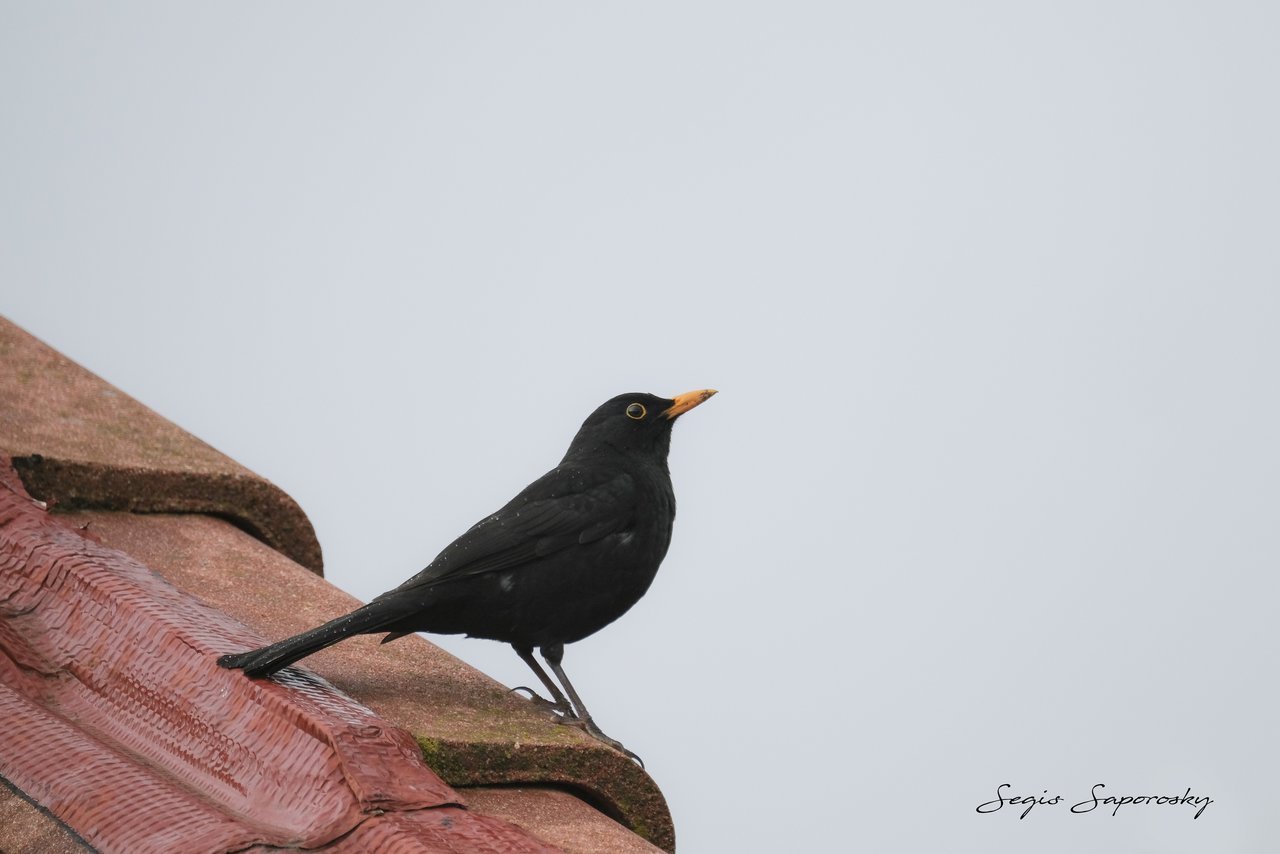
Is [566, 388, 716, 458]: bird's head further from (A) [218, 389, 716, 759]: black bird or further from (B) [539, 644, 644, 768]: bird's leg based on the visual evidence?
(B) [539, 644, 644, 768]: bird's leg

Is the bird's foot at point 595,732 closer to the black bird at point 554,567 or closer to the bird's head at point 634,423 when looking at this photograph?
the black bird at point 554,567

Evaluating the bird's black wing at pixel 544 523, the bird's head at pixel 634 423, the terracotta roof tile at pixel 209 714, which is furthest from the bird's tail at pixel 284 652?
the bird's head at pixel 634 423

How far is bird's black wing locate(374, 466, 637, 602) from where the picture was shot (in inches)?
162

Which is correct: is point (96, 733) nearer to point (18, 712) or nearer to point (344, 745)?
point (18, 712)

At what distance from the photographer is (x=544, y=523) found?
14.1 ft

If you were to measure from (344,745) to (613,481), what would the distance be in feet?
6.50

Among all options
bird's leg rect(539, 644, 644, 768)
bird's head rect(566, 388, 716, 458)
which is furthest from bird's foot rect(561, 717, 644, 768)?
bird's head rect(566, 388, 716, 458)

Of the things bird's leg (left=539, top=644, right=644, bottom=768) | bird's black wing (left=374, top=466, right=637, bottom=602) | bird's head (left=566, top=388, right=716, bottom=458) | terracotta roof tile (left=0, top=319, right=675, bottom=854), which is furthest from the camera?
bird's head (left=566, top=388, right=716, bottom=458)

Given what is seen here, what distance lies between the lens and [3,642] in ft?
10.3

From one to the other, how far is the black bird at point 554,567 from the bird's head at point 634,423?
0.11 m

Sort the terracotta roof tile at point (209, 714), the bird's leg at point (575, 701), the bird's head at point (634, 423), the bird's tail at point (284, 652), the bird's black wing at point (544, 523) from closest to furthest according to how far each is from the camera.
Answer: the terracotta roof tile at point (209, 714) < the bird's tail at point (284, 652) < the bird's leg at point (575, 701) < the bird's black wing at point (544, 523) < the bird's head at point (634, 423)

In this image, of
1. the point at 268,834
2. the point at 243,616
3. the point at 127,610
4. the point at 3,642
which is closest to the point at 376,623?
the point at 243,616

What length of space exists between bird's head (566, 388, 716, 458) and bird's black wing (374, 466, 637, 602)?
26cm

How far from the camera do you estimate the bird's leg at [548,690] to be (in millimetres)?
3818
